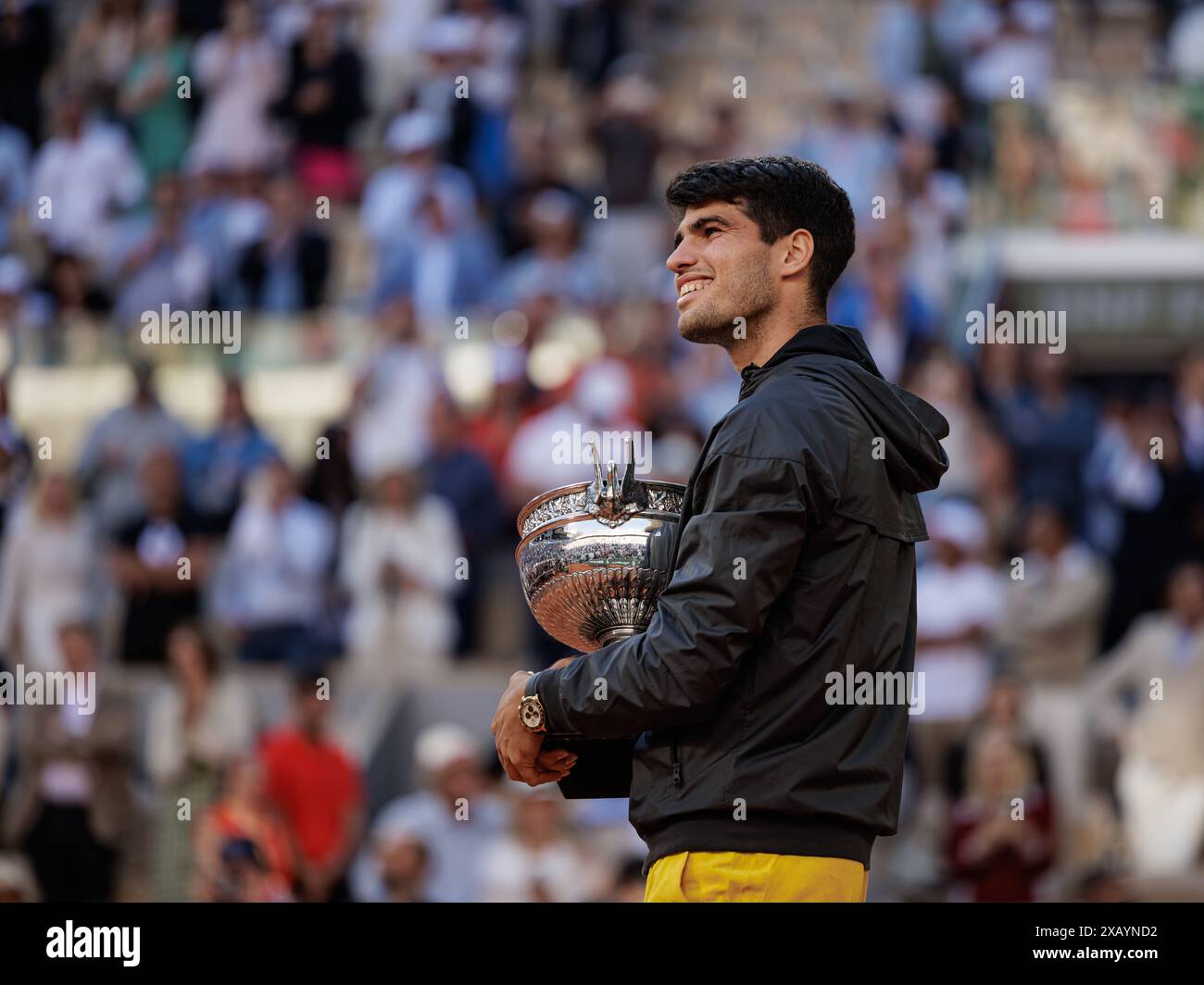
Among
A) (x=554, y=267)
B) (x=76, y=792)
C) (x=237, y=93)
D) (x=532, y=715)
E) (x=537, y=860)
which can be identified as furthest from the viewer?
(x=237, y=93)

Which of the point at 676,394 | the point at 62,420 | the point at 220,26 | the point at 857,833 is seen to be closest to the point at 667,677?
the point at 857,833

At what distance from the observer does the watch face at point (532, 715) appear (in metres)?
3.29

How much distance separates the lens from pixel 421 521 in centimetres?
973

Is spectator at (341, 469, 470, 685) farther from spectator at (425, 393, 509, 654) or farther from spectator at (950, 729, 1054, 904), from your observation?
spectator at (950, 729, 1054, 904)

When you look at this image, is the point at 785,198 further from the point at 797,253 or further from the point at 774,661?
the point at 774,661

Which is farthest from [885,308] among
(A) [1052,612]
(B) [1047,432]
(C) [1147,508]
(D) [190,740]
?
(D) [190,740]

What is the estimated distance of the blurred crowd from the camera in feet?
28.7

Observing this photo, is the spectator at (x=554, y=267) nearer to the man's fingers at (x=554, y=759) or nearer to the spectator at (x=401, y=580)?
the spectator at (x=401, y=580)

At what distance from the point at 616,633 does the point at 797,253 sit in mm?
738

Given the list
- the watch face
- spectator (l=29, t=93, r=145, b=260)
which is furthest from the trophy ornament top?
spectator (l=29, t=93, r=145, b=260)

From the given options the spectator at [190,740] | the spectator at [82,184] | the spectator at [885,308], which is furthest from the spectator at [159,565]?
the spectator at [885,308]

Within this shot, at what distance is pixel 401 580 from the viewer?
9719 millimetres

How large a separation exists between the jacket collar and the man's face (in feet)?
0.27

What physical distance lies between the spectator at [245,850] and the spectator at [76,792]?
68 cm
